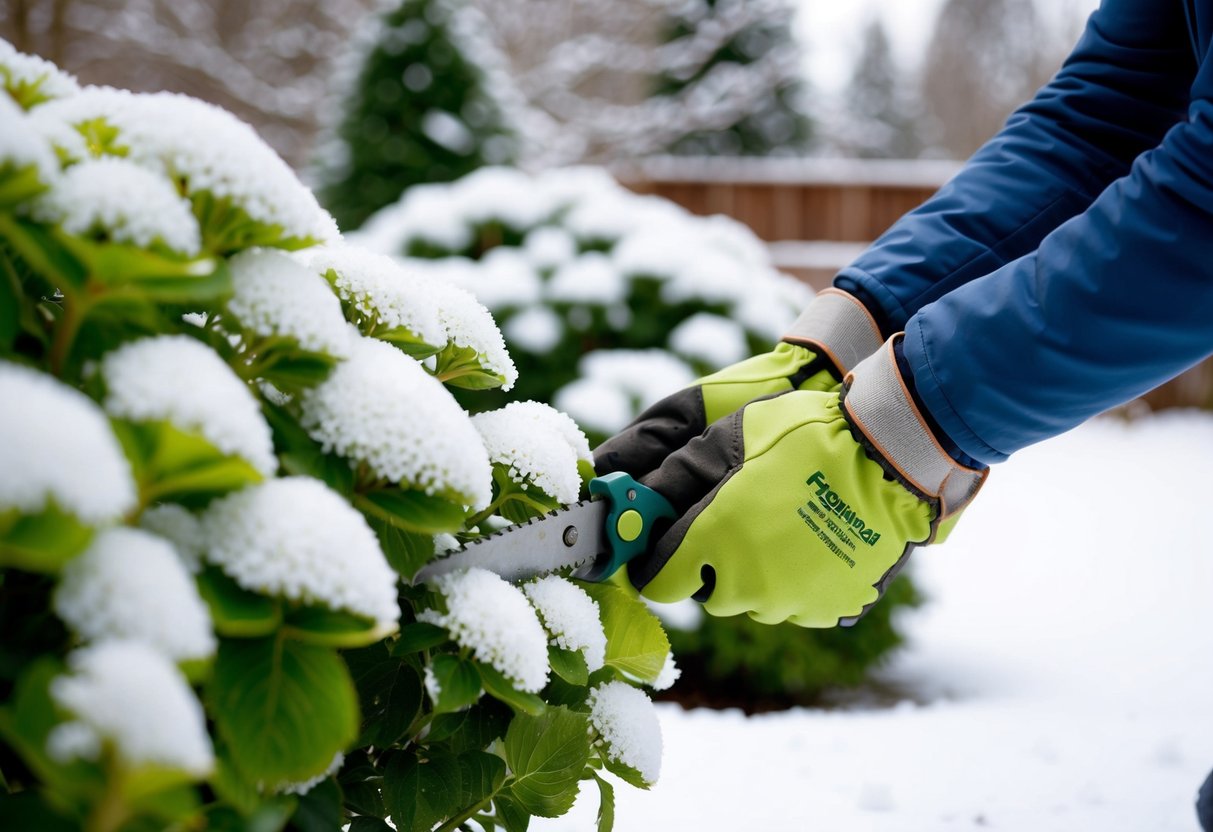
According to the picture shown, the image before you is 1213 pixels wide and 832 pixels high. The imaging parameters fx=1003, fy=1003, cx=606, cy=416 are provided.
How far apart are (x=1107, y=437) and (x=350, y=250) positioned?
7.17 meters

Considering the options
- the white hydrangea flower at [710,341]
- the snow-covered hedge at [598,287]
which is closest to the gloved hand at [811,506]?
the snow-covered hedge at [598,287]

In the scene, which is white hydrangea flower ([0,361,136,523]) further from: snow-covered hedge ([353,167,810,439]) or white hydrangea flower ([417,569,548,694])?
snow-covered hedge ([353,167,810,439])

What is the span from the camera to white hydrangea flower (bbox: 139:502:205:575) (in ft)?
2.50

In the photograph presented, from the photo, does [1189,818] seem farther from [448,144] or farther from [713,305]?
[448,144]

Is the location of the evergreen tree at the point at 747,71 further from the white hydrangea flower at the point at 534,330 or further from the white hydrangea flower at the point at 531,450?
the white hydrangea flower at the point at 531,450

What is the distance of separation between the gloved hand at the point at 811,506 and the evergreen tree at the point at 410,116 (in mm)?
4420

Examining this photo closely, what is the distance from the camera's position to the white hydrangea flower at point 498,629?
3.04 feet

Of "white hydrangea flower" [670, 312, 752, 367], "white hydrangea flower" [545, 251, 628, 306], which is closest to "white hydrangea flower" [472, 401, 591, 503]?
"white hydrangea flower" [670, 312, 752, 367]

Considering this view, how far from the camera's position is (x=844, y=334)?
5.33ft

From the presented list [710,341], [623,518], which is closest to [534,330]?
[710,341]

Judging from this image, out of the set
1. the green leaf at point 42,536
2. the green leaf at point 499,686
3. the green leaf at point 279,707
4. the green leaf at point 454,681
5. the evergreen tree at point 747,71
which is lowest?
the evergreen tree at point 747,71

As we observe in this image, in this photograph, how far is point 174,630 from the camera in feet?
2.18

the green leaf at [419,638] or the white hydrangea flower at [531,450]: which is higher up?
the white hydrangea flower at [531,450]

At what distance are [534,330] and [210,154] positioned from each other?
2263 millimetres
